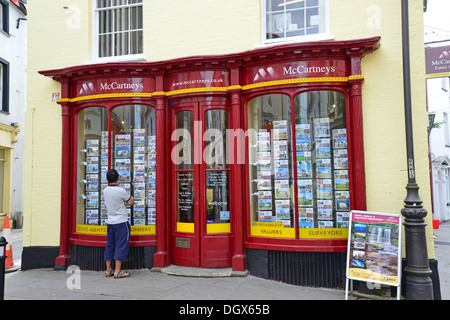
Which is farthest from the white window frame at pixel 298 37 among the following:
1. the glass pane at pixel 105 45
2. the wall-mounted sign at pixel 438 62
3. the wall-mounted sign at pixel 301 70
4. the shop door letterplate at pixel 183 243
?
the wall-mounted sign at pixel 438 62

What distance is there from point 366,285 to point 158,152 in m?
4.25

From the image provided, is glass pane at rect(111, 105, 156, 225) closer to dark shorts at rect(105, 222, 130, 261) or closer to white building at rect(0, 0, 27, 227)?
dark shorts at rect(105, 222, 130, 261)

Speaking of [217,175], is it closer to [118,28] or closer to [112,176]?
[112,176]

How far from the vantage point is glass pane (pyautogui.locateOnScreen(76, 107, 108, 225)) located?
7555mm

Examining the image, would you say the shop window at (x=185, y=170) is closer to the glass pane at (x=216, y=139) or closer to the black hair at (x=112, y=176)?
the glass pane at (x=216, y=139)

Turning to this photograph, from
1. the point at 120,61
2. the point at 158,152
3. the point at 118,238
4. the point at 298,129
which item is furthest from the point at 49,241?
the point at 298,129

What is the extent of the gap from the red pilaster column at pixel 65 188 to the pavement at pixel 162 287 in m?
0.29

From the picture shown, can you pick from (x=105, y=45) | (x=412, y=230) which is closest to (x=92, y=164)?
(x=105, y=45)

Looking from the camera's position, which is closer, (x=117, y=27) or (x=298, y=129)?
(x=298, y=129)

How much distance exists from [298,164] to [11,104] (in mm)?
14804

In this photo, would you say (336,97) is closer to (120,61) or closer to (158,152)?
(158,152)

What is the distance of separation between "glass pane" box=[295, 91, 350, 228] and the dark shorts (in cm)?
309

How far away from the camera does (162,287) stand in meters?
6.02
